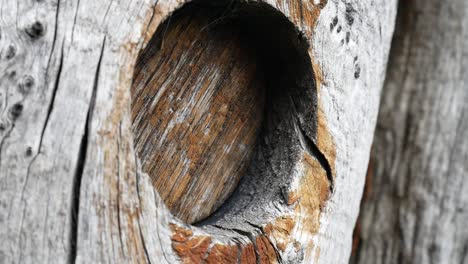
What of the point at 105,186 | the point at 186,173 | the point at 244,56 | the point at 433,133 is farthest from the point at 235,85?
the point at 433,133

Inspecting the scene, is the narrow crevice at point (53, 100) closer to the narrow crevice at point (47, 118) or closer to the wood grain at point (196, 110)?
the narrow crevice at point (47, 118)

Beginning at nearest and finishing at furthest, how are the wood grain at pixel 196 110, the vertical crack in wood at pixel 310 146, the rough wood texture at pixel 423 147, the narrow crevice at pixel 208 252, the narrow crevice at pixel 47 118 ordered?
the narrow crevice at pixel 47 118
the narrow crevice at pixel 208 252
the wood grain at pixel 196 110
the vertical crack in wood at pixel 310 146
the rough wood texture at pixel 423 147

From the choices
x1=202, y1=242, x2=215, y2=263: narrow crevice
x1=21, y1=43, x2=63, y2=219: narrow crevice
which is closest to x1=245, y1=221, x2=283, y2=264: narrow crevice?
x1=202, y1=242, x2=215, y2=263: narrow crevice

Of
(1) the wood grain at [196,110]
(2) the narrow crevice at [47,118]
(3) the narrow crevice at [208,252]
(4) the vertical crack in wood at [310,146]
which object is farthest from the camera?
(4) the vertical crack in wood at [310,146]

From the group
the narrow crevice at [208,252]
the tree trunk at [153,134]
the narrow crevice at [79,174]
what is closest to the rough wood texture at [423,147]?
the tree trunk at [153,134]

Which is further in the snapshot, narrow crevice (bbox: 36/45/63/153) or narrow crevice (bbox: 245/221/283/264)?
narrow crevice (bbox: 245/221/283/264)

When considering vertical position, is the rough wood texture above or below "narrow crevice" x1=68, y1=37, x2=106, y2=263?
above

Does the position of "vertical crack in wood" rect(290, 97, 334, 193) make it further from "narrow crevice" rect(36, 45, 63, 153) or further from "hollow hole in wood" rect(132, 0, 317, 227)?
"narrow crevice" rect(36, 45, 63, 153)

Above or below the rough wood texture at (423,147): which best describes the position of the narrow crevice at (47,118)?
below

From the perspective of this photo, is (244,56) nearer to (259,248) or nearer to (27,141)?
(259,248)

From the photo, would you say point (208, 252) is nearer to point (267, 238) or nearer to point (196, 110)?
point (267, 238)

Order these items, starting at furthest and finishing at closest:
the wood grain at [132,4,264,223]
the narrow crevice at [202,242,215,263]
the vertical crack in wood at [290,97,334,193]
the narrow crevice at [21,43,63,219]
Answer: the vertical crack in wood at [290,97,334,193]
the wood grain at [132,4,264,223]
the narrow crevice at [202,242,215,263]
the narrow crevice at [21,43,63,219]
